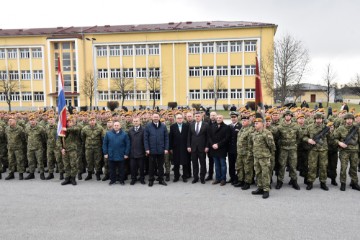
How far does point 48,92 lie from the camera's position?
175 ft

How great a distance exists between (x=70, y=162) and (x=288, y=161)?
5889 mm

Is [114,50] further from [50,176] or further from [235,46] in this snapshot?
[50,176]

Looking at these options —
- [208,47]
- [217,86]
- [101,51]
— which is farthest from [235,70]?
[101,51]

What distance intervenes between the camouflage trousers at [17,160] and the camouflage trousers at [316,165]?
8.08 meters

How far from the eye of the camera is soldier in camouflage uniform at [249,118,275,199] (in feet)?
24.5

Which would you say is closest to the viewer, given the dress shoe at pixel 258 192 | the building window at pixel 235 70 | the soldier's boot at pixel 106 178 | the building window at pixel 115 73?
the dress shoe at pixel 258 192

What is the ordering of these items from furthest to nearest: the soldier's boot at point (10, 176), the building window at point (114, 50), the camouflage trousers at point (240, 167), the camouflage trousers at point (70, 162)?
the building window at point (114, 50) → the soldier's boot at point (10, 176) → the camouflage trousers at point (70, 162) → the camouflage trousers at point (240, 167)

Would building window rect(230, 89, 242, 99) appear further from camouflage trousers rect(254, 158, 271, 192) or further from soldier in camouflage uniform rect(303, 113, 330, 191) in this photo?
camouflage trousers rect(254, 158, 271, 192)

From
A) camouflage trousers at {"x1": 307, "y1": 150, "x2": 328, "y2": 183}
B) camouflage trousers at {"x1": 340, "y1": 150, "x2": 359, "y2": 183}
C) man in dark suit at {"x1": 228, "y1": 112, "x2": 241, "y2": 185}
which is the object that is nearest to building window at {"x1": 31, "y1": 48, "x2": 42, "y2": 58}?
man in dark suit at {"x1": 228, "y1": 112, "x2": 241, "y2": 185}

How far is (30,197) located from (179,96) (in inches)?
1745

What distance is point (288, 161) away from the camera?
27.1ft

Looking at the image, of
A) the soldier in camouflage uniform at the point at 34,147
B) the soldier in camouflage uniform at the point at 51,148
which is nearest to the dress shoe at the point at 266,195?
the soldier in camouflage uniform at the point at 51,148

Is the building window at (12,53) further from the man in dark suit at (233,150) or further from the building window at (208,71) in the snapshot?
the man in dark suit at (233,150)

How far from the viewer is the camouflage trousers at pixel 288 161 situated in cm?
812
